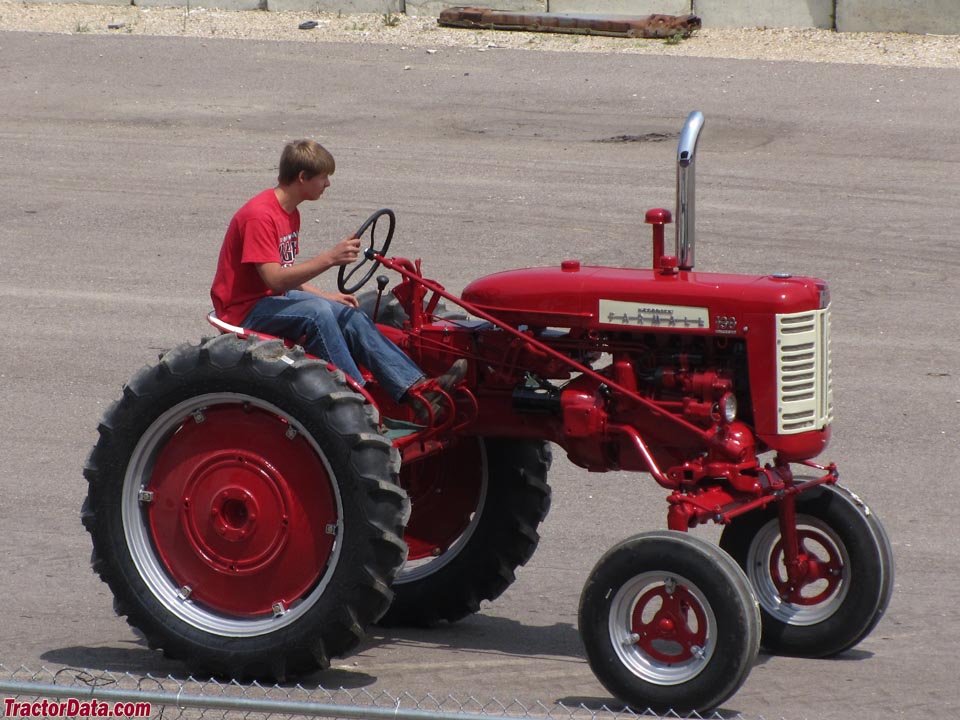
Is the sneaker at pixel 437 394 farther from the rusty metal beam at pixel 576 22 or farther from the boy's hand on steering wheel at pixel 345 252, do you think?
the rusty metal beam at pixel 576 22

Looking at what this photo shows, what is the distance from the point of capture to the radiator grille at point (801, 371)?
19.4 ft

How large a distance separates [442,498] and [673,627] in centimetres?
157

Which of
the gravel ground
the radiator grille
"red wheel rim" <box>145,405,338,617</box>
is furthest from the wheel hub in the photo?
the gravel ground

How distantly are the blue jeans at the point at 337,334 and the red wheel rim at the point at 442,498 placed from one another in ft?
2.42

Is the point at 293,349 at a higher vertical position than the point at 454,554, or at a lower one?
higher

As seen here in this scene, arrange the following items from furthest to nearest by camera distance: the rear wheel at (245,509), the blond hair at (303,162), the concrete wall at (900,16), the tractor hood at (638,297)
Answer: the concrete wall at (900,16) → the blond hair at (303,162) → the tractor hood at (638,297) → the rear wheel at (245,509)

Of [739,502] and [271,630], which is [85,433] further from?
[739,502]

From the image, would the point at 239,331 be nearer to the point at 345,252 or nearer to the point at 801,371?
the point at 345,252

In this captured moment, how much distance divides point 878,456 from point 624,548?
383 cm

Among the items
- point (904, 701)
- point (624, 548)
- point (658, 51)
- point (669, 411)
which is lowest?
point (904, 701)

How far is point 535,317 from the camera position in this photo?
622 cm

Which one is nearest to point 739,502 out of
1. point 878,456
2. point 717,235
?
point 878,456

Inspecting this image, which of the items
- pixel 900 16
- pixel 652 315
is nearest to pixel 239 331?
pixel 652 315

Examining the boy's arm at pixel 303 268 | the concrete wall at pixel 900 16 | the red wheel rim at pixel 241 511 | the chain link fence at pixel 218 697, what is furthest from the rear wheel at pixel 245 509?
the concrete wall at pixel 900 16
